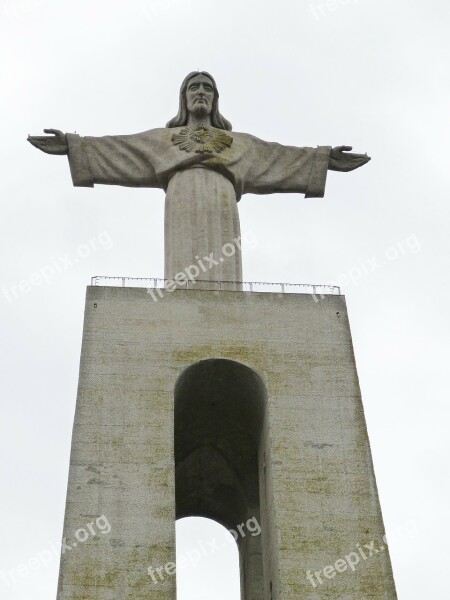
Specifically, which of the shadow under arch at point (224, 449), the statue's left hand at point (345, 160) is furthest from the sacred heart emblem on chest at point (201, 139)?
the shadow under arch at point (224, 449)

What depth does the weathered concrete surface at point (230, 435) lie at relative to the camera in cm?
1692

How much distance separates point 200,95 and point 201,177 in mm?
2438

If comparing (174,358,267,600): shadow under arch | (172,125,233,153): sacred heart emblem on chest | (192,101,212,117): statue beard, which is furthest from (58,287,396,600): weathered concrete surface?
(192,101,212,117): statue beard

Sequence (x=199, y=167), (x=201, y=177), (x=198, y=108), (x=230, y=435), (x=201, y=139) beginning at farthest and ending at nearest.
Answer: (x=198, y=108) < (x=201, y=139) < (x=199, y=167) < (x=201, y=177) < (x=230, y=435)

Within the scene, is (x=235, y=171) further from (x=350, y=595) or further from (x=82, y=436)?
(x=350, y=595)

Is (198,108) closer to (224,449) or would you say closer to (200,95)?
(200,95)

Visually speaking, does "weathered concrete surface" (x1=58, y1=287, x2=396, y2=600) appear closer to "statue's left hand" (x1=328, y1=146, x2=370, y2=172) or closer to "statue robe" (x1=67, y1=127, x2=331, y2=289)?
"statue robe" (x1=67, y1=127, x2=331, y2=289)

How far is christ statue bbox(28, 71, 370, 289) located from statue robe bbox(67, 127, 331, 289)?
0.8 inches

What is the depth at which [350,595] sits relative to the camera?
658 inches

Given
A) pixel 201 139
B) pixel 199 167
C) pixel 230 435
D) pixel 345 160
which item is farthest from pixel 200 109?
pixel 230 435

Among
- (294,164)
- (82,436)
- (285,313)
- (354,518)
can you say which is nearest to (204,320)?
(285,313)

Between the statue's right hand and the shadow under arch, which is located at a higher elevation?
the statue's right hand

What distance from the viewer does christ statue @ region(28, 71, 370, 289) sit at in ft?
72.8

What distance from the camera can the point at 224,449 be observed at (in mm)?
22078
